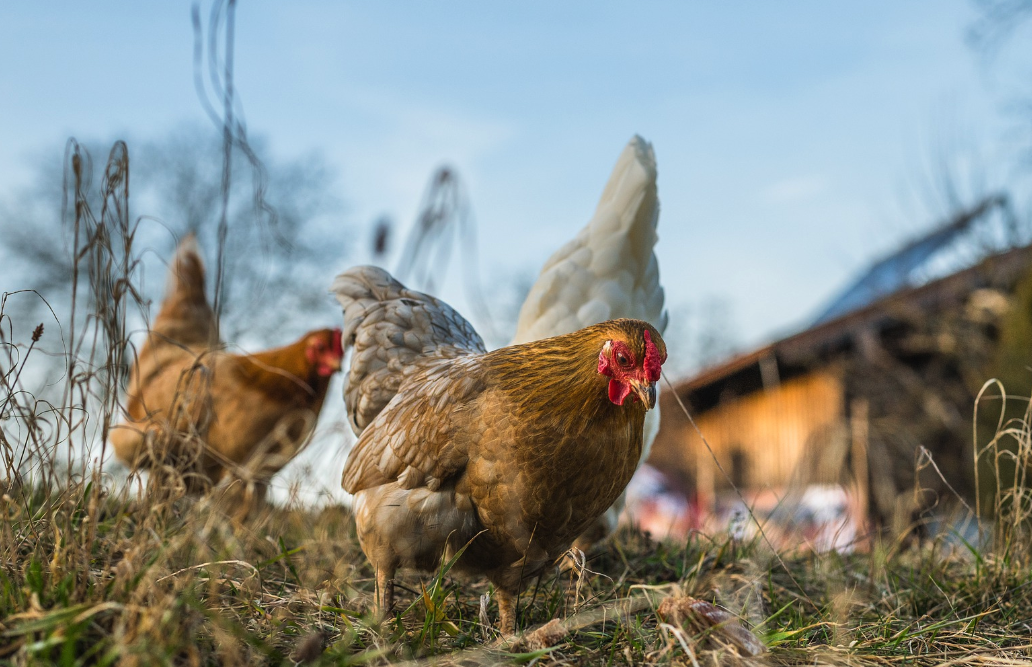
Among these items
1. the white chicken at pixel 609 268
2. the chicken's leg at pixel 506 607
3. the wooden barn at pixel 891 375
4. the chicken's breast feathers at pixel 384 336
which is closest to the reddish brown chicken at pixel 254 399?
the chicken's breast feathers at pixel 384 336

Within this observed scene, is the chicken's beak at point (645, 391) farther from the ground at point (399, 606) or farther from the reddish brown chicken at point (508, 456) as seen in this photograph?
the ground at point (399, 606)

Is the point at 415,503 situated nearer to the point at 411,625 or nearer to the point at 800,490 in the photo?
the point at 411,625

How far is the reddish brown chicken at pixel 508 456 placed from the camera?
84.4 inches

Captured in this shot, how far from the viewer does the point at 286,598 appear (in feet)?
6.95

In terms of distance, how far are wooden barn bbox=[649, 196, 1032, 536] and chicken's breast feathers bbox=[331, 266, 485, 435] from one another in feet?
15.0

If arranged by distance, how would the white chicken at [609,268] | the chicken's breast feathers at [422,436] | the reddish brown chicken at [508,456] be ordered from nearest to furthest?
the reddish brown chicken at [508,456], the chicken's breast feathers at [422,436], the white chicken at [609,268]

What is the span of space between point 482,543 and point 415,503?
256 mm

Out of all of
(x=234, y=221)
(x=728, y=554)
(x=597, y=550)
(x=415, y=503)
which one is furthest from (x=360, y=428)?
(x=234, y=221)

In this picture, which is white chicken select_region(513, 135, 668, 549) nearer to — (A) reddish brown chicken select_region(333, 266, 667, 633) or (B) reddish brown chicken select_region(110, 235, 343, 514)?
(A) reddish brown chicken select_region(333, 266, 667, 633)

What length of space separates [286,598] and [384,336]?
1.31 metres

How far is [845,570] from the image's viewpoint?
337 cm

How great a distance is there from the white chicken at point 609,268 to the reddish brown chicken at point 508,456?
1.29m

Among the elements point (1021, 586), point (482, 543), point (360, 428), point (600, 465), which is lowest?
point (1021, 586)

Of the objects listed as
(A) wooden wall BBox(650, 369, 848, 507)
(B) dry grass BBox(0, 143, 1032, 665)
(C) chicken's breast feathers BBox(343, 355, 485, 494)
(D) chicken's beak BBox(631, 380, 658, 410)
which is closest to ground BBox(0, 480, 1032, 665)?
(B) dry grass BBox(0, 143, 1032, 665)
